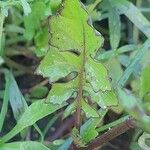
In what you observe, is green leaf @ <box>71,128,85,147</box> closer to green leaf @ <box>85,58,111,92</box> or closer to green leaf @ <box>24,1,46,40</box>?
green leaf @ <box>85,58,111,92</box>

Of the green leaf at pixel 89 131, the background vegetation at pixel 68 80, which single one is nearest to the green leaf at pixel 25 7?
the background vegetation at pixel 68 80

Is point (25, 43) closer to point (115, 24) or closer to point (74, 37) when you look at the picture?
point (115, 24)

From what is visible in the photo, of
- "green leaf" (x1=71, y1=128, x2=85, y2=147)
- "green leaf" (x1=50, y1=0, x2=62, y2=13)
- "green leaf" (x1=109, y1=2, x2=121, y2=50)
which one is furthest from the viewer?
"green leaf" (x1=109, y1=2, x2=121, y2=50)

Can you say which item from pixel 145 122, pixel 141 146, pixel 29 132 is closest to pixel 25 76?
pixel 29 132

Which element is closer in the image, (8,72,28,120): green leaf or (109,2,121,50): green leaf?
(8,72,28,120): green leaf

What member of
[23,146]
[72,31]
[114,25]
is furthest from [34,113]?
[114,25]

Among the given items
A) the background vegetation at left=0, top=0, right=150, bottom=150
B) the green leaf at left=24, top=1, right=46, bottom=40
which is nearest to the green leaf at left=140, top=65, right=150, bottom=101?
the background vegetation at left=0, top=0, right=150, bottom=150

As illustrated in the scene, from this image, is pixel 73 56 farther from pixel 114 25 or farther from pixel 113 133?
pixel 114 25

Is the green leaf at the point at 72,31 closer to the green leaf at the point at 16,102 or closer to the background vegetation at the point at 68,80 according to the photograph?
the background vegetation at the point at 68,80
